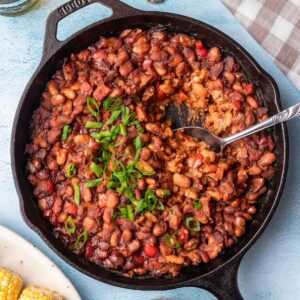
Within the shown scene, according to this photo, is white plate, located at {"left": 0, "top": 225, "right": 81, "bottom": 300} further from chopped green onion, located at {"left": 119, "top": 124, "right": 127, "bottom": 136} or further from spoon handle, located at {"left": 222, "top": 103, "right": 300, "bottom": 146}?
spoon handle, located at {"left": 222, "top": 103, "right": 300, "bottom": 146}

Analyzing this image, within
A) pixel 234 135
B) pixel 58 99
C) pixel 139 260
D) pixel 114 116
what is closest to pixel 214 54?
pixel 234 135

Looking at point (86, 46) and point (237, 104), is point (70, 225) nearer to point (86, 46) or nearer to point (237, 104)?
point (86, 46)

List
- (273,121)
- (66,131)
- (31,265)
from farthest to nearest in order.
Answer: (31,265) → (66,131) → (273,121)

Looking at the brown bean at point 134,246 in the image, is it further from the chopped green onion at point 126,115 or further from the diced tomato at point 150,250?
the chopped green onion at point 126,115

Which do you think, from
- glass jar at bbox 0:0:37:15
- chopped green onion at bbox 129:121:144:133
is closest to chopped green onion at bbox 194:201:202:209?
chopped green onion at bbox 129:121:144:133

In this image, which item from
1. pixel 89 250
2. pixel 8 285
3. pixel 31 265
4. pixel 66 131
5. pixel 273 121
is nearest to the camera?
pixel 273 121

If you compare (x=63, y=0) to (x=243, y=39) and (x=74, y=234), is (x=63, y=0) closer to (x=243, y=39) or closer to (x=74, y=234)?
(x=243, y=39)

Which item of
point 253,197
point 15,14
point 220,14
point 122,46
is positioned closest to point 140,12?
point 122,46
